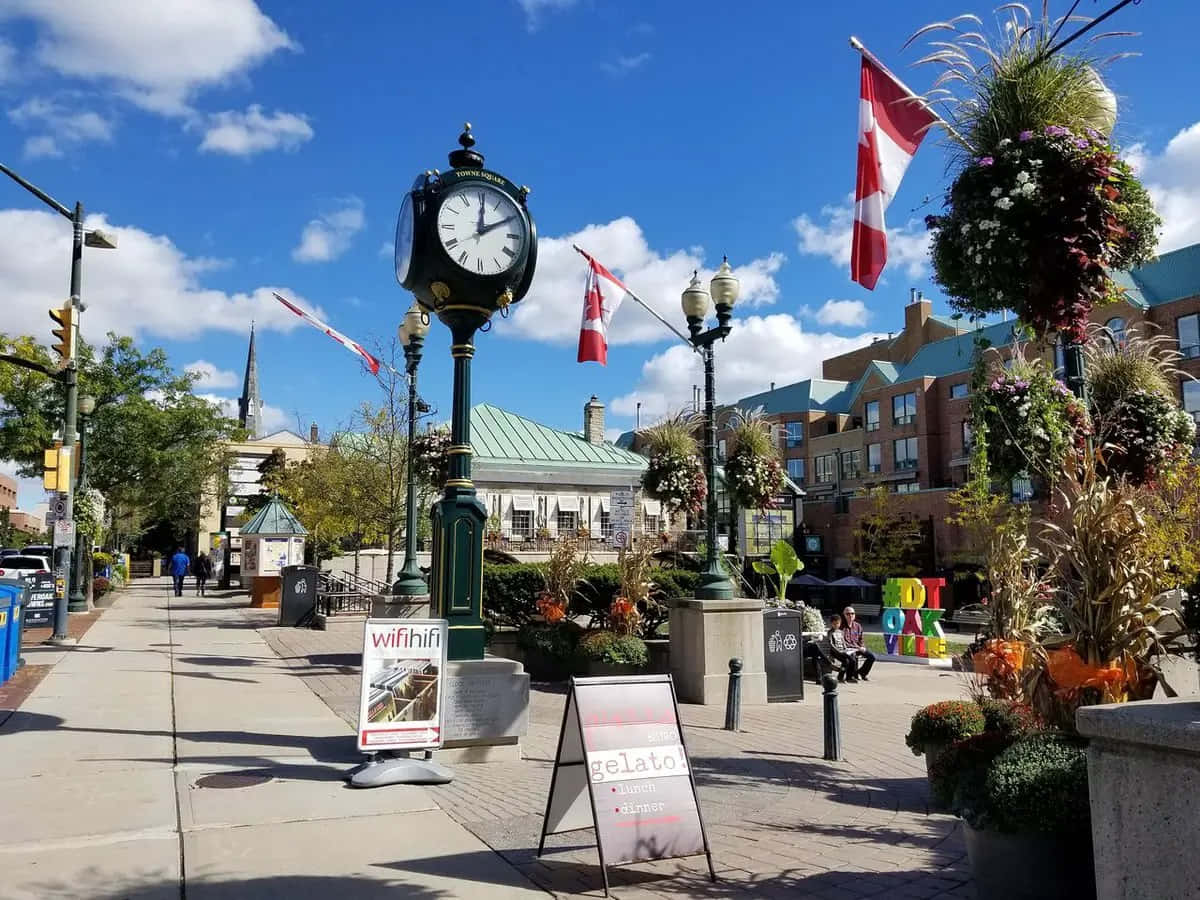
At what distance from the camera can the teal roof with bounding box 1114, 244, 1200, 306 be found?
44.5 metres

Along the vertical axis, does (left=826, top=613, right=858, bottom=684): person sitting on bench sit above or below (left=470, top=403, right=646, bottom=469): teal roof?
below

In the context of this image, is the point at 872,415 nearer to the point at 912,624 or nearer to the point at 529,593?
the point at 912,624

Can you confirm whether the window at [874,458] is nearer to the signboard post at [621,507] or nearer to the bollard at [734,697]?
the signboard post at [621,507]

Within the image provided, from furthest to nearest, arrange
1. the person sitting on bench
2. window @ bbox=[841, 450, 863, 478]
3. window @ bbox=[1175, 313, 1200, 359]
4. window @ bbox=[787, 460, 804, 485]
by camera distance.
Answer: window @ bbox=[787, 460, 804, 485] → window @ bbox=[841, 450, 863, 478] → window @ bbox=[1175, 313, 1200, 359] → the person sitting on bench

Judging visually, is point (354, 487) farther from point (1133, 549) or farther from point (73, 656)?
point (1133, 549)

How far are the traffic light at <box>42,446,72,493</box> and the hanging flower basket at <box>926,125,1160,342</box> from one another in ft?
55.8

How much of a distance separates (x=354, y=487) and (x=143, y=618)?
6681 millimetres

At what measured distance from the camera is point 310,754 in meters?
8.50

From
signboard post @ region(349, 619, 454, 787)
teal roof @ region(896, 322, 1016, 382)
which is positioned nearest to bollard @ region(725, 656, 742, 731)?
signboard post @ region(349, 619, 454, 787)

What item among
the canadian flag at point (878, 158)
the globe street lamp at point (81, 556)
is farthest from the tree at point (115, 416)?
the canadian flag at point (878, 158)

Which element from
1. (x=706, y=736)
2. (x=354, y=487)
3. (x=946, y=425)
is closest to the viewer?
(x=706, y=736)

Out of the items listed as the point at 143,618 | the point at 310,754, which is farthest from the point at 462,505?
the point at 143,618

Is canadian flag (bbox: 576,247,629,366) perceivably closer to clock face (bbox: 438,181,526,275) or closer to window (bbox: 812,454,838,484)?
clock face (bbox: 438,181,526,275)

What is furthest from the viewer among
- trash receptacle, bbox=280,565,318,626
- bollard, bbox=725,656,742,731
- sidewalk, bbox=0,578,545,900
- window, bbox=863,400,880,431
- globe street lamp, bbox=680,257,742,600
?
window, bbox=863,400,880,431
